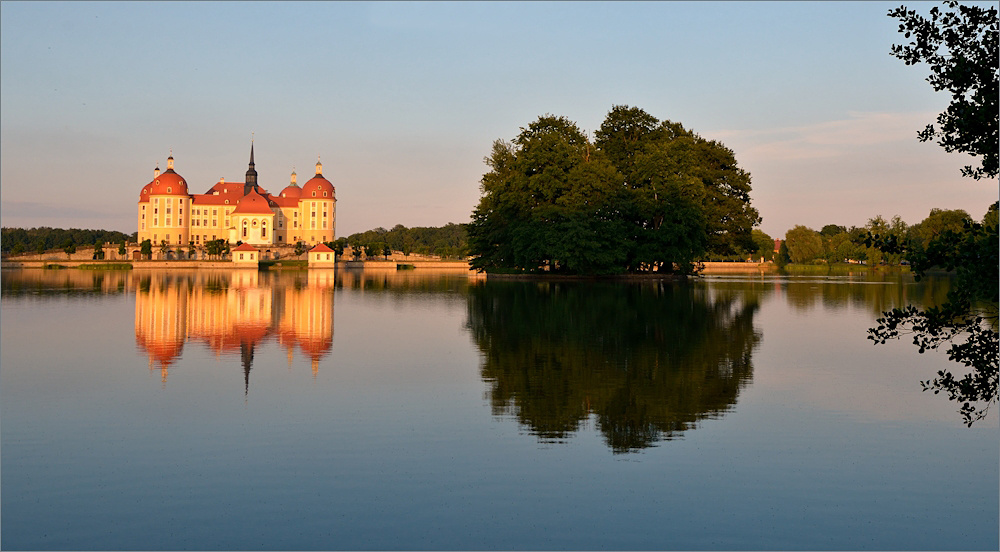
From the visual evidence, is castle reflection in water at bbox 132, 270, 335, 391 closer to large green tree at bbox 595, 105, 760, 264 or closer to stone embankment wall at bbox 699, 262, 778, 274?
large green tree at bbox 595, 105, 760, 264

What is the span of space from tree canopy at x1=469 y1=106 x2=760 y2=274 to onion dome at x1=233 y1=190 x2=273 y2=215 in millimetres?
76199

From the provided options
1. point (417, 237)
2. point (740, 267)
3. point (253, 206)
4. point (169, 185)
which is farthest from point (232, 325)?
point (417, 237)

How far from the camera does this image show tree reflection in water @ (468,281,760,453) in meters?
11.3

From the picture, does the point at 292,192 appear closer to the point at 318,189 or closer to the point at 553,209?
the point at 318,189

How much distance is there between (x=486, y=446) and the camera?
9797 mm

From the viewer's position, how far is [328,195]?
141250 mm

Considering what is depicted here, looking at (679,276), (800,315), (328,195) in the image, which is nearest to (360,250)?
(328,195)

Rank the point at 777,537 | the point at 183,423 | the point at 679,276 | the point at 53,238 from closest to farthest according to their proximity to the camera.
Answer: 1. the point at 777,537
2. the point at 183,423
3. the point at 679,276
4. the point at 53,238

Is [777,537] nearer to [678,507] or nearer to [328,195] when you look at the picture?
[678,507]

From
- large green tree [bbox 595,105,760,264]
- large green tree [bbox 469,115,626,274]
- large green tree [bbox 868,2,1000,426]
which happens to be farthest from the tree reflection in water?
large green tree [bbox 595,105,760,264]

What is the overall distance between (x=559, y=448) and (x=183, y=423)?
4846 mm

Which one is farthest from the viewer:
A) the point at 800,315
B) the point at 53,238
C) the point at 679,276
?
the point at 53,238

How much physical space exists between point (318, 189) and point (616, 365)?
130060 mm

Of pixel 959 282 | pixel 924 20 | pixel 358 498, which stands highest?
pixel 924 20
